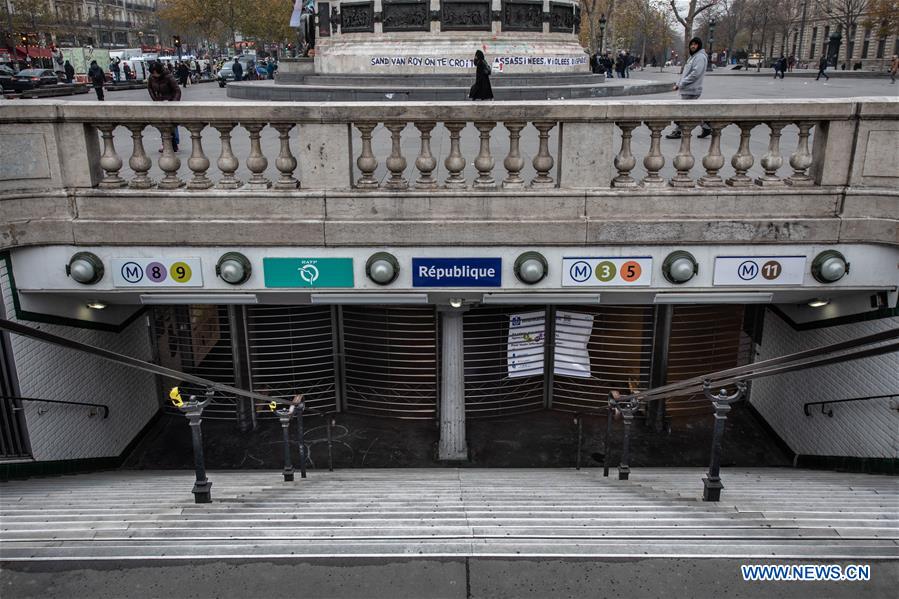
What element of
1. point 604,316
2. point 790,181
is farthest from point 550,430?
point 790,181

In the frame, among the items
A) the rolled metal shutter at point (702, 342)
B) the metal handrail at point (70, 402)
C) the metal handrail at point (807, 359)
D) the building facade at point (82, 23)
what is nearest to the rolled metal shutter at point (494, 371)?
the rolled metal shutter at point (702, 342)

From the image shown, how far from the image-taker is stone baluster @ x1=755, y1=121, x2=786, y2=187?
6789 mm

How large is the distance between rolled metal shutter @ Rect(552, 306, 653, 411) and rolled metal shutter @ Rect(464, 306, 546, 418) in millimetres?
540

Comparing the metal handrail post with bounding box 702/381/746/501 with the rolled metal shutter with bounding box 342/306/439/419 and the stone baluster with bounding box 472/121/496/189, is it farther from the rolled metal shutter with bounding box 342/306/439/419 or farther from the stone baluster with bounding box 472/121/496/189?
the rolled metal shutter with bounding box 342/306/439/419

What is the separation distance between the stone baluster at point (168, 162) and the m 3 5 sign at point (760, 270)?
5523 millimetres

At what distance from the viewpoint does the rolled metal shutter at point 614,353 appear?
10711 mm

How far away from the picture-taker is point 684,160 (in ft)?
22.5

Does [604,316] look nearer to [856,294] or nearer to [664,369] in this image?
[664,369]

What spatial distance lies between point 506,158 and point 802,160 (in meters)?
2.90

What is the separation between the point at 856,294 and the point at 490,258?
13.2ft

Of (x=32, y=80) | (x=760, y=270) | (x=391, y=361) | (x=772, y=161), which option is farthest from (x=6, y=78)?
(x=760, y=270)

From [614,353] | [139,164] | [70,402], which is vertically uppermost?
[139,164]

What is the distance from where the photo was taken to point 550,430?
35.6 ft

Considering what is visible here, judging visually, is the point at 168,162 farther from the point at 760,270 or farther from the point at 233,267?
the point at 760,270
